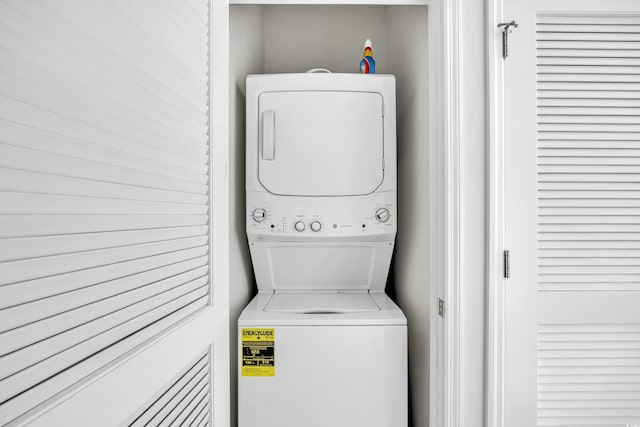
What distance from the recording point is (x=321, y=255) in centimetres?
167

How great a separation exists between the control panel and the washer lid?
0.99 feet

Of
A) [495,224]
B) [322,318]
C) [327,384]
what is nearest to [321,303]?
[322,318]

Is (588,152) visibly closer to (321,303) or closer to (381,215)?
(381,215)

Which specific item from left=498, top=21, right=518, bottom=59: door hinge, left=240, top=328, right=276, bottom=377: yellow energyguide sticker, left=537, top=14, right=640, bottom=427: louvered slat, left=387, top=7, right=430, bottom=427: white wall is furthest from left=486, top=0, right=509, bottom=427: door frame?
left=240, top=328, right=276, bottom=377: yellow energyguide sticker

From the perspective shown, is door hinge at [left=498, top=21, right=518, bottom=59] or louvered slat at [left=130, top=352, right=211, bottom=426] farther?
door hinge at [left=498, top=21, right=518, bottom=59]

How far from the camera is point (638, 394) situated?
47.6 inches

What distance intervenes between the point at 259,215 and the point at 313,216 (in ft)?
0.79

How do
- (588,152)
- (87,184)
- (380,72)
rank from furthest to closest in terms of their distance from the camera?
1. (380,72)
2. (588,152)
3. (87,184)

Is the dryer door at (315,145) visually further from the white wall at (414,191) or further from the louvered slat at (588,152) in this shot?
the louvered slat at (588,152)

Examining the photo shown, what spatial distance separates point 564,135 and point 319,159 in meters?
0.92

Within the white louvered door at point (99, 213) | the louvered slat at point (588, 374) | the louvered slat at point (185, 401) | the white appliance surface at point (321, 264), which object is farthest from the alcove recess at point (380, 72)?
the white louvered door at point (99, 213)

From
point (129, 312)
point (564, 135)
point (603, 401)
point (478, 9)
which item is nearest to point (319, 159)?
point (478, 9)

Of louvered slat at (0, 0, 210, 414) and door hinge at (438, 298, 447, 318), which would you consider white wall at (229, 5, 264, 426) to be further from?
door hinge at (438, 298, 447, 318)

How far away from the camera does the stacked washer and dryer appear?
134cm
